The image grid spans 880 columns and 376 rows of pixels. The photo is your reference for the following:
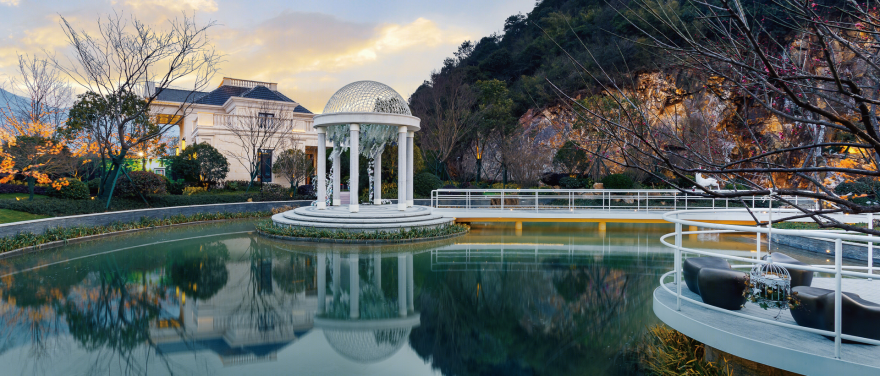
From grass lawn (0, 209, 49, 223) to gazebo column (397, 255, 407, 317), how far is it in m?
11.1

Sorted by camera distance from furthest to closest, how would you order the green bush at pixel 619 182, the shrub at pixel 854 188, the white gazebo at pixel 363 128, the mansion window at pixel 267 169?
the mansion window at pixel 267 169, the green bush at pixel 619 182, the white gazebo at pixel 363 128, the shrub at pixel 854 188

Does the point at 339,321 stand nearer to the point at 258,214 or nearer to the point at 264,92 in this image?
the point at 258,214

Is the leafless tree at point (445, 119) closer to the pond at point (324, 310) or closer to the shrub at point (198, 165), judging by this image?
the shrub at point (198, 165)

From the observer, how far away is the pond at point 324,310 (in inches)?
205

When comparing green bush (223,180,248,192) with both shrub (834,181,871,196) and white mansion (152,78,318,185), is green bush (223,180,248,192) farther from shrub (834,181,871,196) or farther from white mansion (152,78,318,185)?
shrub (834,181,871,196)

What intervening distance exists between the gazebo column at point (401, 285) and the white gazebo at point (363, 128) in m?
4.68

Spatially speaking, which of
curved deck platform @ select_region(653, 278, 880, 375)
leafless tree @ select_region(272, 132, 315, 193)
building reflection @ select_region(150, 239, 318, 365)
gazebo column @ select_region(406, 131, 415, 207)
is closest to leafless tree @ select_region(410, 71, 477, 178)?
leafless tree @ select_region(272, 132, 315, 193)

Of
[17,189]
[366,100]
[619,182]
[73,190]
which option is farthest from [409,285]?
[17,189]

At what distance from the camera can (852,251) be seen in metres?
11.6

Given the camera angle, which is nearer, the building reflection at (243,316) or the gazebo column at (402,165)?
the building reflection at (243,316)

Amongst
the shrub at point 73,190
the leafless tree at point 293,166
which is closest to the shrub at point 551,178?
the leafless tree at point 293,166

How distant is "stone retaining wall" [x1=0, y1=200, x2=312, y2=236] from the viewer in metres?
12.1

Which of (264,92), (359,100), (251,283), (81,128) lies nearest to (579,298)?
(251,283)

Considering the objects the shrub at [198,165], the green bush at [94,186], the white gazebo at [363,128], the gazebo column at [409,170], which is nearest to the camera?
the white gazebo at [363,128]
